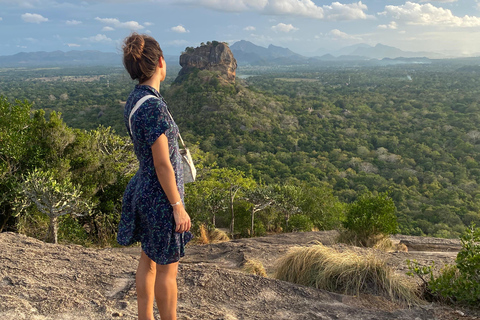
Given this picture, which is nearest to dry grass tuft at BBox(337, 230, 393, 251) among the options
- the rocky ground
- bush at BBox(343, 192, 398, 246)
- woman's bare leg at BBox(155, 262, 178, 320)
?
bush at BBox(343, 192, 398, 246)

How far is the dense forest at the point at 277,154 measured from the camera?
9.03 m

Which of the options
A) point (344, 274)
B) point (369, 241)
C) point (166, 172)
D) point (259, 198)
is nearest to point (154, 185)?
point (166, 172)

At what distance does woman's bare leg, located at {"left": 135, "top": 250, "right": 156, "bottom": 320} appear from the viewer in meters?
2.25

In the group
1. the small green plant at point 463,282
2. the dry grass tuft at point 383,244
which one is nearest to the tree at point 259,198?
the dry grass tuft at point 383,244

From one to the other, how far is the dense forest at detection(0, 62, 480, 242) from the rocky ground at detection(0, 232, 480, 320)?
6.39 ft

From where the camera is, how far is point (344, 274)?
12.6ft

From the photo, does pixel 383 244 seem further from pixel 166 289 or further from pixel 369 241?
pixel 166 289

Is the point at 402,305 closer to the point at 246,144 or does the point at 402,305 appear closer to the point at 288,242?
the point at 288,242

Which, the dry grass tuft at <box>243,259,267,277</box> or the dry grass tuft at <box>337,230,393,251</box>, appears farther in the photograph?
the dry grass tuft at <box>337,230,393,251</box>

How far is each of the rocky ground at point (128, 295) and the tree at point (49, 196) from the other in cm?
358

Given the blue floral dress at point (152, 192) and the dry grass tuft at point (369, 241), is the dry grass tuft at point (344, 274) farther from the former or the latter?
the dry grass tuft at point (369, 241)

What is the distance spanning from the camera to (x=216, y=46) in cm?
5891

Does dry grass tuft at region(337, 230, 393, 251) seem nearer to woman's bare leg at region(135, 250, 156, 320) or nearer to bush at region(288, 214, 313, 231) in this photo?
woman's bare leg at region(135, 250, 156, 320)

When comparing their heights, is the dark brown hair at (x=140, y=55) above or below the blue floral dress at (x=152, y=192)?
above
